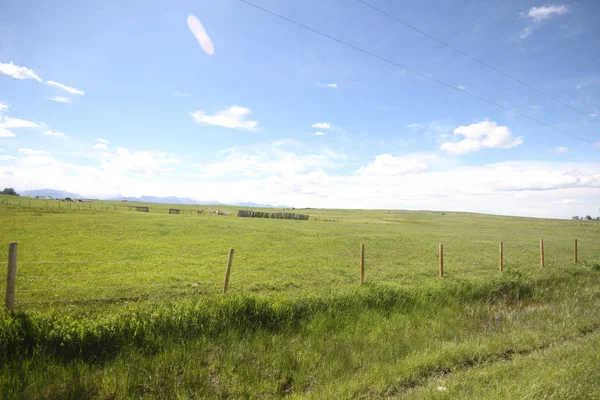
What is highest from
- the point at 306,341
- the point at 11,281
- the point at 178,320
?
the point at 11,281

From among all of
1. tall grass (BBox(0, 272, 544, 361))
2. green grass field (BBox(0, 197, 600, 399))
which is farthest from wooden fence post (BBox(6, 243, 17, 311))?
green grass field (BBox(0, 197, 600, 399))

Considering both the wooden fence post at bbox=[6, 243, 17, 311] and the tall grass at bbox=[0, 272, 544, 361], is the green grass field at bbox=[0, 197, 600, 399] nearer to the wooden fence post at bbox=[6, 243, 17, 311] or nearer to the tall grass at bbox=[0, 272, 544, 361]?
the tall grass at bbox=[0, 272, 544, 361]

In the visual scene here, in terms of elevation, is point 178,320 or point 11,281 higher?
point 11,281

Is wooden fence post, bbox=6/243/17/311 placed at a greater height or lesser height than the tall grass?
greater

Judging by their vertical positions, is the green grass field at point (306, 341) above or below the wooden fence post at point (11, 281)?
below

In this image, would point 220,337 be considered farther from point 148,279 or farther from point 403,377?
point 148,279

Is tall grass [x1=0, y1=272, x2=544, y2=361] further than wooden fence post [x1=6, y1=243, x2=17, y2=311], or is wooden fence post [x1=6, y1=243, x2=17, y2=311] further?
wooden fence post [x1=6, y1=243, x2=17, y2=311]

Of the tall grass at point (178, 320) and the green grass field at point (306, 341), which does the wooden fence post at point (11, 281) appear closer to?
the tall grass at point (178, 320)

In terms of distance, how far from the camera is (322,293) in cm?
1120

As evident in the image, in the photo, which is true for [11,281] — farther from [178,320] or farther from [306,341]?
[306,341]

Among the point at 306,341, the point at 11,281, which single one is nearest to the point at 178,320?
the point at 306,341

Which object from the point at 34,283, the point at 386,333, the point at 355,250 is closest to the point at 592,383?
the point at 386,333

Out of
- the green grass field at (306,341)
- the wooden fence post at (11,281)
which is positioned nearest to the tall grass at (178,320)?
the green grass field at (306,341)

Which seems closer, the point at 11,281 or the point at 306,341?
the point at 11,281
